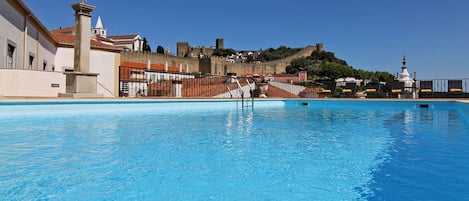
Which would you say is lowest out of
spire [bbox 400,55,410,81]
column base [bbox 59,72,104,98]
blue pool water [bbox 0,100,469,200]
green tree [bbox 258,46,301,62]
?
blue pool water [bbox 0,100,469,200]

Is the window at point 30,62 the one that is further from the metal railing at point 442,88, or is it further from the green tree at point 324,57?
the green tree at point 324,57

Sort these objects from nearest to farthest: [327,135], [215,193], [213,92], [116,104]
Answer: [215,193] < [327,135] < [116,104] < [213,92]

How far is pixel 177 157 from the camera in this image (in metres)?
2.85

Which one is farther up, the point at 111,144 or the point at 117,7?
the point at 117,7

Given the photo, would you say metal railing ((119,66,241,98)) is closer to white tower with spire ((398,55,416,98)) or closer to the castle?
the castle

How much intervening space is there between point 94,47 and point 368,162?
48.2ft

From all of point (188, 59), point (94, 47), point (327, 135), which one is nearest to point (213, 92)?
point (94, 47)

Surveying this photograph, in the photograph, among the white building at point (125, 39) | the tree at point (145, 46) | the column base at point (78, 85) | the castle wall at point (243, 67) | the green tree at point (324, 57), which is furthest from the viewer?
the green tree at point (324, 57)

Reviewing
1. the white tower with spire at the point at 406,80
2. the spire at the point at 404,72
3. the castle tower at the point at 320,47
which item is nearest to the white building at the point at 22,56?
the white tower with spire at the point at 406,80

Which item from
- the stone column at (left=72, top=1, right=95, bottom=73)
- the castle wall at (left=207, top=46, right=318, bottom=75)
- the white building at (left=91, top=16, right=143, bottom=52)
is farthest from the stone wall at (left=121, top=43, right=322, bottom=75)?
the stone column at (left=72, top=1, right=95, bottom=73)

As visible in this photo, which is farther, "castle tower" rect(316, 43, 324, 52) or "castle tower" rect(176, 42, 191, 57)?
"castle tower" rect(316, 43, 324, 52)

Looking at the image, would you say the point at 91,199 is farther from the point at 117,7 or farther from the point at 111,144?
the point at 117,7

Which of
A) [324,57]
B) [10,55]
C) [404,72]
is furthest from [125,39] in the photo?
[404,72]

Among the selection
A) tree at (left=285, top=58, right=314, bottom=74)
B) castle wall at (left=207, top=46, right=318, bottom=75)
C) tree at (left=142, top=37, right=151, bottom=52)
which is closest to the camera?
castle wall at (left=207, top=46, right=318, bottom=75)
